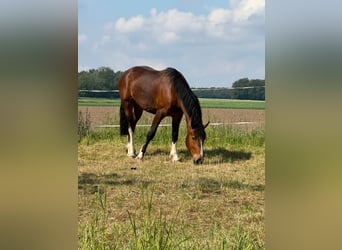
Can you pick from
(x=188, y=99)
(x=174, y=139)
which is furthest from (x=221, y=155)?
(x=188, y=99)

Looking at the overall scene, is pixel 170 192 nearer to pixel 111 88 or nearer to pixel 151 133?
pixel 151 133

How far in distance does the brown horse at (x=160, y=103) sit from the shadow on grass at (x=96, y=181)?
4.66 ft

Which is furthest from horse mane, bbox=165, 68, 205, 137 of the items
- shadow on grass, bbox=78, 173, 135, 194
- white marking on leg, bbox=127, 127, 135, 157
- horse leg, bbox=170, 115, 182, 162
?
shadow on grass, bbox=78, 173, 135, 194

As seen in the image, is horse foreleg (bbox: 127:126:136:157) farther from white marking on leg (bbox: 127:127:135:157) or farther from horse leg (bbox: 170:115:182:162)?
horse leg (bbox: 170:115:182:162)

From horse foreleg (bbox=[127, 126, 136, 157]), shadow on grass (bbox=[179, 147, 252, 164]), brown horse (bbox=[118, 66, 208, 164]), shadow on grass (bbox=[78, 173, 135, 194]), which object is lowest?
shadow on grass (bbox=[78, 173, 135, 194])

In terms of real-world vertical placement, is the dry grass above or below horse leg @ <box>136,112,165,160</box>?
below

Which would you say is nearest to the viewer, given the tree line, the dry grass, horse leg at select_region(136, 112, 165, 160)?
the dry grass

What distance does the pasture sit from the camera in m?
1.95
